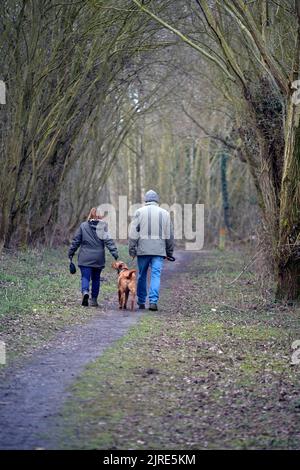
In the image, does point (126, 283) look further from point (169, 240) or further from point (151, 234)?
point (169, 240)

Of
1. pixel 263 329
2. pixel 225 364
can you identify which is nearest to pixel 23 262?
pixel 263 329

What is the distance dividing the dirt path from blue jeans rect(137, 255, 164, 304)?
1423 millimetres

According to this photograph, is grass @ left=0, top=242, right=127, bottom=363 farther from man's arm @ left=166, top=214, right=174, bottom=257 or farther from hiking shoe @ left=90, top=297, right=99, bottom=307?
man's arm @ left=166, top=214, right=174, bottom=257

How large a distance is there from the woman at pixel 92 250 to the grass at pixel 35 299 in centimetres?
43

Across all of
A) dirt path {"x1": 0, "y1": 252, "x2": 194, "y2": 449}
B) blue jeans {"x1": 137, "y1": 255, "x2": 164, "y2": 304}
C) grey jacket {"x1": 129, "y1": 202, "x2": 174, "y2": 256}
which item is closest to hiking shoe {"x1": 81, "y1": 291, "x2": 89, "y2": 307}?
blue jeans {"x1": 137, "y1": 255, "x2": 164, "y2": 304}

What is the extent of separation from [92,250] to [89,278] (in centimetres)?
49

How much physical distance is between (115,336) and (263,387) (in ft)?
10.7

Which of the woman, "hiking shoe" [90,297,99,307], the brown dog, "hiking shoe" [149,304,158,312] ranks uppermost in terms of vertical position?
the woman

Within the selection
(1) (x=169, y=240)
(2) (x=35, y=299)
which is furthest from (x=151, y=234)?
(2) (x=35, y=299)

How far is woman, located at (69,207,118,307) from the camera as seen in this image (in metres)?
14.2

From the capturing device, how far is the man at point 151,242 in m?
14.3

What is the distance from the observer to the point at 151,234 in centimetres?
1430

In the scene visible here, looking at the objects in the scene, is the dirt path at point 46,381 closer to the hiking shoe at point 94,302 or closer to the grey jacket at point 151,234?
the hiking shoe at point 94,302

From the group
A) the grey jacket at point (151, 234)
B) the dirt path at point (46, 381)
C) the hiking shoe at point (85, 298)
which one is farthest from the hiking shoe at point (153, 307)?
the dirt path at point (46, 381)
